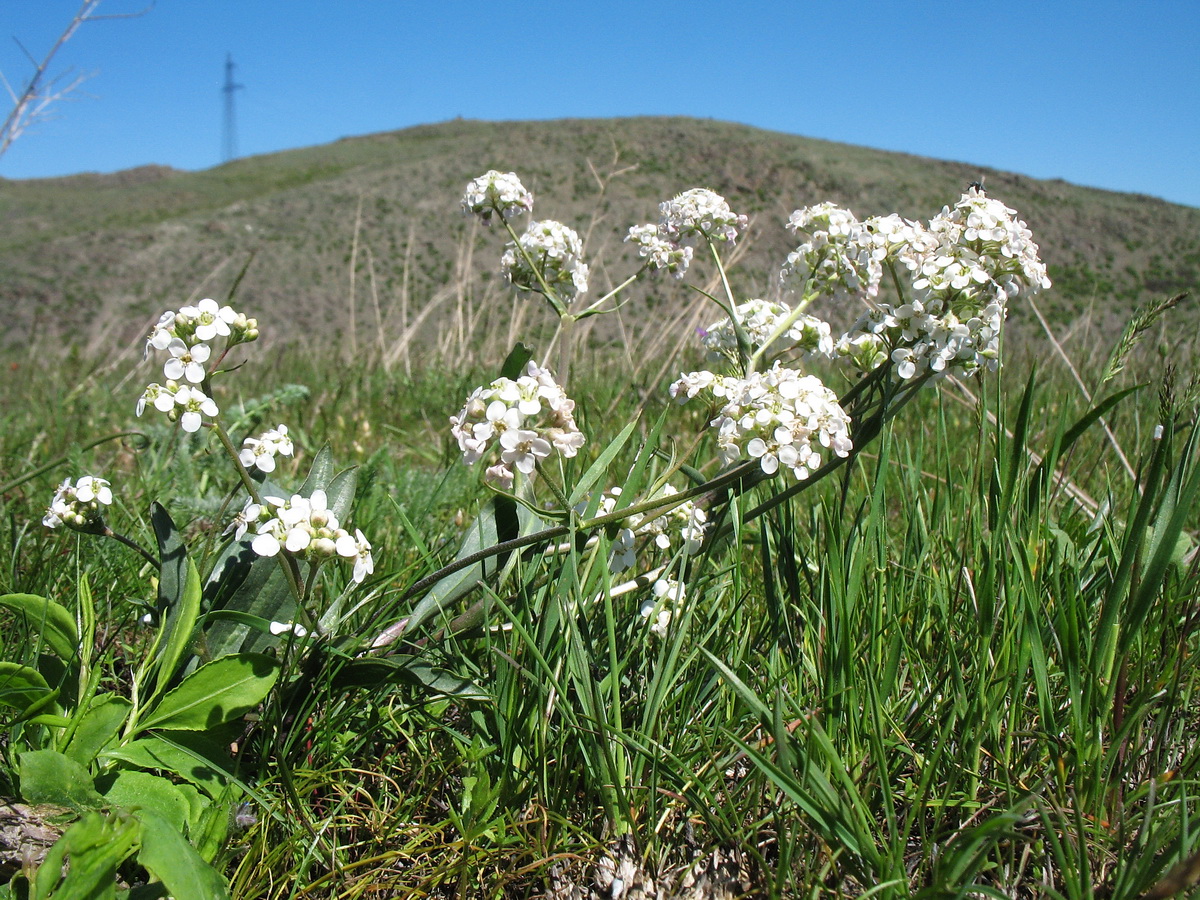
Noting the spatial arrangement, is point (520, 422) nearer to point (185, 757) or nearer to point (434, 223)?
point (185, 757)

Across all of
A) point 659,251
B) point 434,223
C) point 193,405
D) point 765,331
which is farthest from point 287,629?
point 434,223

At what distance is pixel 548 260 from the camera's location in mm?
1747

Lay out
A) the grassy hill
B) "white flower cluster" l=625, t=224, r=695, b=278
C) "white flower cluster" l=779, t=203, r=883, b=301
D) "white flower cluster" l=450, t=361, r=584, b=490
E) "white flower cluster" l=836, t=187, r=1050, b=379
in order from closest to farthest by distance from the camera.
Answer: "white flower cluster" l=450, t=361, r=584, b=490, "white flower cluster" l=836, t=187, r=1050, b=379, "white flower cluster" l=779, t=203, r=883, b=301, "white flower cluster" l=625, t=224, r=695, b=278, the grassy hill

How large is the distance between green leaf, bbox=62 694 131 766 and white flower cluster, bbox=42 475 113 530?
30cm

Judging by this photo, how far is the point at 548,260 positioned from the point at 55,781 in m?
1.26

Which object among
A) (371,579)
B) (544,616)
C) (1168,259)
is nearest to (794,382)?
(544,616)

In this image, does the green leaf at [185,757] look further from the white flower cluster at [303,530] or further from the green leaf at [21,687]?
the white flower cluster at [303,530]

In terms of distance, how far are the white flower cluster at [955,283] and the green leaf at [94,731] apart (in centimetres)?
110

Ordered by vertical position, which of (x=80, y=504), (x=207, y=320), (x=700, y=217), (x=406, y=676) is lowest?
(x=406, y=676)

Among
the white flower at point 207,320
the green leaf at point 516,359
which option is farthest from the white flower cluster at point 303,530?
the green leaf at point 516,359

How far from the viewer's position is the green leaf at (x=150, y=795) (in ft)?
3.17

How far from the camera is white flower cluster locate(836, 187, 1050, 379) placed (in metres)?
1.06

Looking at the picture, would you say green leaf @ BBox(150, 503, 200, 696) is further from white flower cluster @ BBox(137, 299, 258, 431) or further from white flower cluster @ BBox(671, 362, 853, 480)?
white flower cluster @ BBox(671, 362, 853, 480)

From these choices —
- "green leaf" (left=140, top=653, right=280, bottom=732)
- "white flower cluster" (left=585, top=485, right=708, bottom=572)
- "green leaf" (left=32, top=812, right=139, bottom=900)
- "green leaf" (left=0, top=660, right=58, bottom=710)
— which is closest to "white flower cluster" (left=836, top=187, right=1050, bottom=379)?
"white flower cluster" (left=585, top=485, right=708, bottom=572)
